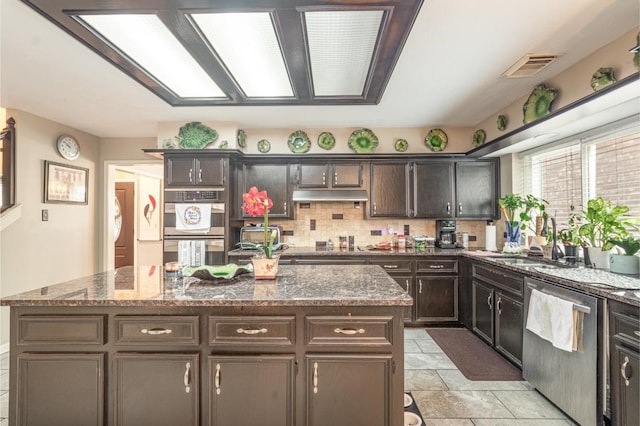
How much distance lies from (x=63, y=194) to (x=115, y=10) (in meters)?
3.27

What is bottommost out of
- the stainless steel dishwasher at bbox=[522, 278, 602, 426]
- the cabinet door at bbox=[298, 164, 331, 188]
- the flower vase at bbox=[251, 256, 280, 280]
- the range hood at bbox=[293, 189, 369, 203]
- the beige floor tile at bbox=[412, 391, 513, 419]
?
the beige floor tile at bbox=[412, 391, 513, 419]

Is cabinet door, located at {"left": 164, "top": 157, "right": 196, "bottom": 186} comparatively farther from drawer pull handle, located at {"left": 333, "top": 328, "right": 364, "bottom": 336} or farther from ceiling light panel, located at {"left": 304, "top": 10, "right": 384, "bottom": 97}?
drawer pull handle, located at {"left": 333, "top": 328, "right": 364, "bottom": 336}

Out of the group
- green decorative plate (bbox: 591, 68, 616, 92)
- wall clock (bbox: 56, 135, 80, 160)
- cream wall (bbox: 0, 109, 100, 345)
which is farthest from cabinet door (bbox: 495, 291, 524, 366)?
wall clock (bbox: 56, 135, 80, 160)

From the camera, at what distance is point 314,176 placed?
4.31m

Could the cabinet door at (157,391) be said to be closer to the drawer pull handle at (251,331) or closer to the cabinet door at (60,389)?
the cabinet door at (60,389)

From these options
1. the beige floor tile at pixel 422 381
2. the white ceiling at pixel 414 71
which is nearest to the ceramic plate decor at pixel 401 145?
the white ceiling at pixel 414 71

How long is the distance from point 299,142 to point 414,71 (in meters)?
2.06

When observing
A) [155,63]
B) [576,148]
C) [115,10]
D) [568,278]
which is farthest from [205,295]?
[576,148]

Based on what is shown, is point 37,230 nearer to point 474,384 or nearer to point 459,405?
point 459,405

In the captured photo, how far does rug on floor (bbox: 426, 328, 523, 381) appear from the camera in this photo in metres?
2.73

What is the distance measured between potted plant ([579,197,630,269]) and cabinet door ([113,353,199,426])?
2.91 meters

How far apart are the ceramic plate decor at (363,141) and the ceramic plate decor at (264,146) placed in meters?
1.13

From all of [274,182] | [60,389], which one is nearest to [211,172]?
[274,182]

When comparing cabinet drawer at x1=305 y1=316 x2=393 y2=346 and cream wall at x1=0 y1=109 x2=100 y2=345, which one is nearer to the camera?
cabinet drawer at x1=305 y1=316 x2=393 y2=346
